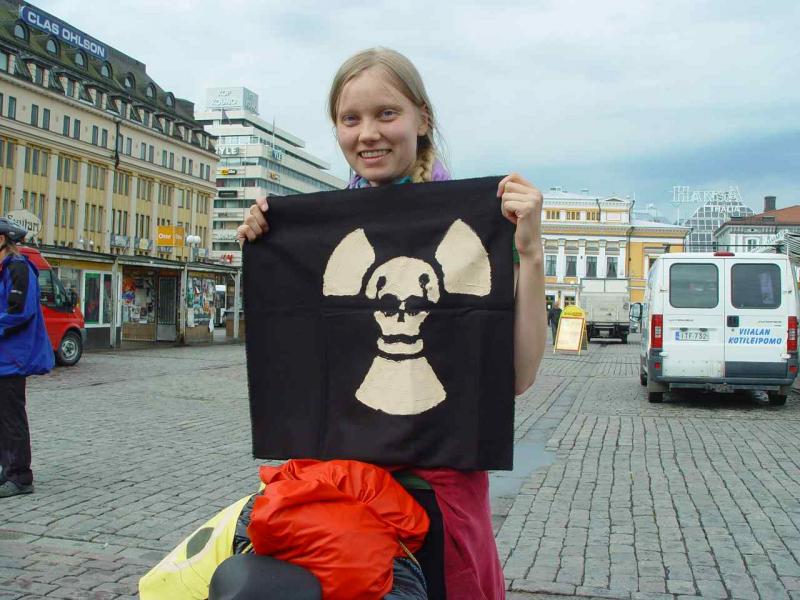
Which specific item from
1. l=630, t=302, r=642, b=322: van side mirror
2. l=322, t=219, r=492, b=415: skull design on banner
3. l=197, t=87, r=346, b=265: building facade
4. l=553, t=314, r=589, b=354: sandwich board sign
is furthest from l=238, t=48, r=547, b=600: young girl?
l=197, t=87, r=346, b=265: building facade

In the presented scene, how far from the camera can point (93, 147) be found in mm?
64688

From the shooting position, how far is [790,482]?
7.30m

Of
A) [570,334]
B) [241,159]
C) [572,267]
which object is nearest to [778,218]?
[572,267]

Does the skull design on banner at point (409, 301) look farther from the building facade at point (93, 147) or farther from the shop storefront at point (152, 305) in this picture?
the building facade at point (93, 147)

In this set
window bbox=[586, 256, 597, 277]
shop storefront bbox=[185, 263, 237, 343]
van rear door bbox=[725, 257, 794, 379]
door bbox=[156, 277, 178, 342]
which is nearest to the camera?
van rear door bbox=[725, 257, 794, 379]

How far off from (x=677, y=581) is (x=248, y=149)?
119m

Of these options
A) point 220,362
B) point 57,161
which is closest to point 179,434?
point 220,362

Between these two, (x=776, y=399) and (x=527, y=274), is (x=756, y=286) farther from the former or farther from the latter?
(x=527, y=274)

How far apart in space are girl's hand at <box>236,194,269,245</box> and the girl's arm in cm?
60

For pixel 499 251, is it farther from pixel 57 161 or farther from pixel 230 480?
pixel 57 161

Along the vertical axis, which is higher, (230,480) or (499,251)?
(499,251)

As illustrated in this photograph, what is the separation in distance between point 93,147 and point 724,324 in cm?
5953

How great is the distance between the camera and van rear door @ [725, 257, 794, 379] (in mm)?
13711

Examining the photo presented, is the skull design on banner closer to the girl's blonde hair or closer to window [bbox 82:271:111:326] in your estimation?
the girl's blonde hair
